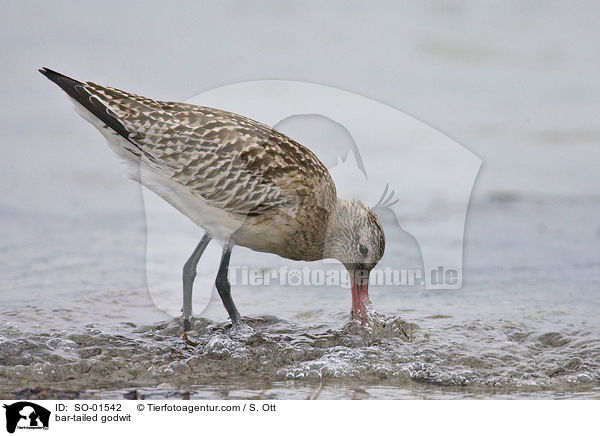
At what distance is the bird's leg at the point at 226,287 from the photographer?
6.76 m

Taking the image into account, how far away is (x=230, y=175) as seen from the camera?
6605mm

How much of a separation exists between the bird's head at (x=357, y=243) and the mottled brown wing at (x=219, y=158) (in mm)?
458

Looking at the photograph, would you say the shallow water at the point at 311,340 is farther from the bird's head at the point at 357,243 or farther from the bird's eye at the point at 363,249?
the bird's eye at the point at 363,249

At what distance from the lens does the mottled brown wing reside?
21.4ft

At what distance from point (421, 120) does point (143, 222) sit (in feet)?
14.3

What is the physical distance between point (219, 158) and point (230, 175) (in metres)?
0.17

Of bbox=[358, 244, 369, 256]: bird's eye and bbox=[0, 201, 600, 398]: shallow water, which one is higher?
bbox=[358, 244, 369, 256]: bird's eye

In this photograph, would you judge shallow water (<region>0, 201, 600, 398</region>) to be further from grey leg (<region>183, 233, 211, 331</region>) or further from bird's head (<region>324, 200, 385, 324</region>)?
bird's head (<region>324, 200, 385, 324</region>)

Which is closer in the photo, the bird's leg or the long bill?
the bird's leg
